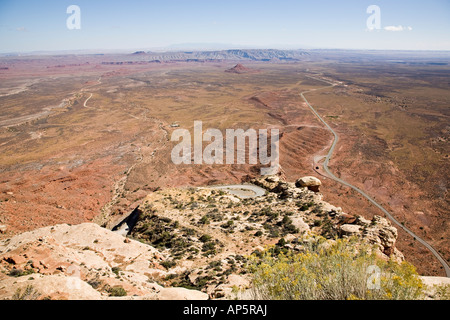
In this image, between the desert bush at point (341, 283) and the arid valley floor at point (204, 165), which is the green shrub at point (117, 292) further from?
the arid valley floor at point (204, 165)

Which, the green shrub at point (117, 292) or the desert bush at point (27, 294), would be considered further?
the green shrub at point (117, 292)

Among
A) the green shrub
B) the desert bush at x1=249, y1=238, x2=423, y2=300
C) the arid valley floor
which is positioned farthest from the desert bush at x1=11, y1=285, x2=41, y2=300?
the arid valley floor

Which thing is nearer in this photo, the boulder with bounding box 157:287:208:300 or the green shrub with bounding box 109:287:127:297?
the boulder with bounding box 157:287:208:300

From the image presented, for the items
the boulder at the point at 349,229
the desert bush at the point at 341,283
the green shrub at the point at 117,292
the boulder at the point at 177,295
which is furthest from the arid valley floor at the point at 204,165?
the desert bush at the point at 341,283

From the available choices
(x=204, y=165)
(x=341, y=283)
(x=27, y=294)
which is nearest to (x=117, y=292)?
(x=27, y=294)

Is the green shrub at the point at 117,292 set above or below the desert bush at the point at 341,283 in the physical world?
below

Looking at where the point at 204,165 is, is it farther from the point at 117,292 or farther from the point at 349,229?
the point at 117,292

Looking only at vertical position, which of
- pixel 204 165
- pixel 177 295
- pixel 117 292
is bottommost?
pixel 204 165

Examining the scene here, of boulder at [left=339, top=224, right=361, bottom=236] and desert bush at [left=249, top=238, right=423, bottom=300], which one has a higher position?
desert bush at [left=249, top=238, right=423, bottom=300]

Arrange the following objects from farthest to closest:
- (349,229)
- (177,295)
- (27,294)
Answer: (349,229)
(177,295)
(27,294)

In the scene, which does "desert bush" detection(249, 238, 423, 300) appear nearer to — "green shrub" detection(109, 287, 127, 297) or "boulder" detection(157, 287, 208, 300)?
"boulder" detection(157, 287, 208, 300)

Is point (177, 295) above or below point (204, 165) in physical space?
above

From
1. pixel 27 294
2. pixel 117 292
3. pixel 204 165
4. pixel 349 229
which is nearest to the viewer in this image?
pixel 27 294
